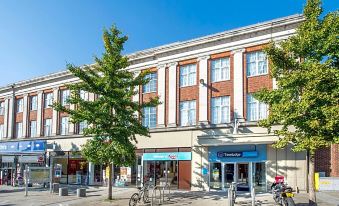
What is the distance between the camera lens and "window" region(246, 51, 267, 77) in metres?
32.0

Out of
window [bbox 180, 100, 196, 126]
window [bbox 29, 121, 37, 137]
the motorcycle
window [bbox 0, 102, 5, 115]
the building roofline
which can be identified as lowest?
the motorcycle

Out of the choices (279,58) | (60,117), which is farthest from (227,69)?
(60,117)

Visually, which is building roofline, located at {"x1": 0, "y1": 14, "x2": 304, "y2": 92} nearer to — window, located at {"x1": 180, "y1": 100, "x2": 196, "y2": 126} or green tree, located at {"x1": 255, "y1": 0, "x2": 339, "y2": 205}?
window, located at {"x1": 180, "y1": 100, "x2": 196, "y2": 126}

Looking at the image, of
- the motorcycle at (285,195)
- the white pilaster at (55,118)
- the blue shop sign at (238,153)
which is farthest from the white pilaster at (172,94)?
the white pilaster at (55,118)

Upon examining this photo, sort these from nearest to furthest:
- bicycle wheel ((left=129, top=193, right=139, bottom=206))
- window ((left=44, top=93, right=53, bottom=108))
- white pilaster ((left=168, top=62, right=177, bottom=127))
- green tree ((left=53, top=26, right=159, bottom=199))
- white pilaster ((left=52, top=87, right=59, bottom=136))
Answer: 1. bicycle wheel ((left=129, top=193, right=139, bottom=206))
2. green tree ((left=53, top=26, right=159, bottom=199))
3. white pilaster ((left=168, top=62, right=177, bottom=127))
4. white pilaster ((left=52, top=87, right=59, bottom=136))
5. window ((left=44, top=93, right=53, bottom=108))

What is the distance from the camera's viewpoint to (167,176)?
118 feet

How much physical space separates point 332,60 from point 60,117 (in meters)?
32.8

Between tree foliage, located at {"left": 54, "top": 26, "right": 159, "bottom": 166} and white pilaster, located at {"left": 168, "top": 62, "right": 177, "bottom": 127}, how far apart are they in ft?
27.6

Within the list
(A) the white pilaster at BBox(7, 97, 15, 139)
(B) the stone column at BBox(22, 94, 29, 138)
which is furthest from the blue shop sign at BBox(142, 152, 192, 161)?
(A) the white pilaster at BBox(7, 97, 15, 139)

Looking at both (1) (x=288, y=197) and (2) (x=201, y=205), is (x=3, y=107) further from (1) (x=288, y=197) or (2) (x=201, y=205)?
(1) (x=288, y=197)

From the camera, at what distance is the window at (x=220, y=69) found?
3403 cm

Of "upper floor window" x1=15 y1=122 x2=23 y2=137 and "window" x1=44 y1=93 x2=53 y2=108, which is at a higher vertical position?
"window" x1=44 y1=93 x2=53 y2=108

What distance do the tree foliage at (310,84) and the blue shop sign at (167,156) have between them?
44.2 feet

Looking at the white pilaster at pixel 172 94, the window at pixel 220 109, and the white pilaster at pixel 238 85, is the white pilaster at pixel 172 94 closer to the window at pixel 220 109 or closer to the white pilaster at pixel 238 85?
the window at pixel 220 109
